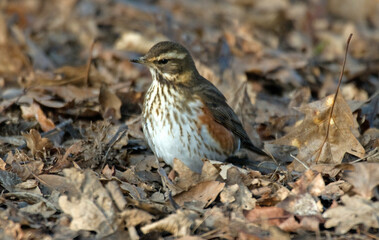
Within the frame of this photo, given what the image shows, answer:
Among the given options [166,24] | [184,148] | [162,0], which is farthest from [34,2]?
[184,148]

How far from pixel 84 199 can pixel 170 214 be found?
781 mm

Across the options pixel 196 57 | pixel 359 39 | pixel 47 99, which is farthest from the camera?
pixel 359 39

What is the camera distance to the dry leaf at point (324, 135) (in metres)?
6.03

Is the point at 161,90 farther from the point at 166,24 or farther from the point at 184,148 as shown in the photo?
the point at 166,24

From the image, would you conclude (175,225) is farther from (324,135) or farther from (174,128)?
(324,135)

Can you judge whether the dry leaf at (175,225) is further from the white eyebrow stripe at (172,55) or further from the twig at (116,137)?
the white eyebrow stripe at (172,55)

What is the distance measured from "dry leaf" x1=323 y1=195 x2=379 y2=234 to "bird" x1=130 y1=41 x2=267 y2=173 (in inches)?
87.9

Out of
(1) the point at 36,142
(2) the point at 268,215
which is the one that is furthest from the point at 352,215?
(1) the point at 36,142

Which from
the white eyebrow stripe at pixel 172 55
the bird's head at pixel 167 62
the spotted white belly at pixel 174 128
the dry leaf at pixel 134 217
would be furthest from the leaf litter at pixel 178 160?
the white eyebrow stripe at pixel 172 55

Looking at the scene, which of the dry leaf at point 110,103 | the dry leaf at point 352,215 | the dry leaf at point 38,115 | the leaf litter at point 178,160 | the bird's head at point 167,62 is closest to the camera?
the dry leaf at point 352,215

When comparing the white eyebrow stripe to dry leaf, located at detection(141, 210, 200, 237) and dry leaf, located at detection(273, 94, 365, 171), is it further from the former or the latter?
dry leaf, located at detection(141, 210, 200, 237)

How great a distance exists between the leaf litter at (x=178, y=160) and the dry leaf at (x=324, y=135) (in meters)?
0.01

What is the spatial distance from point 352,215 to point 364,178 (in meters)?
0.44

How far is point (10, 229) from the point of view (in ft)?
15.0
